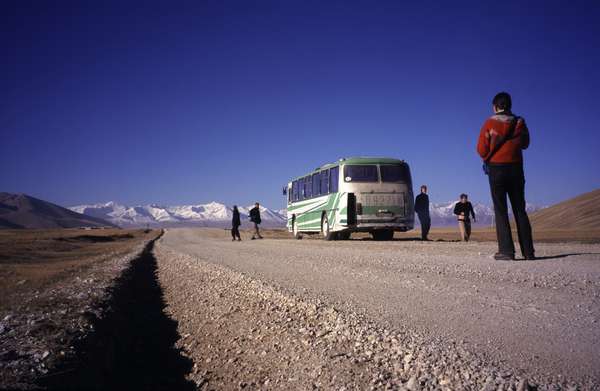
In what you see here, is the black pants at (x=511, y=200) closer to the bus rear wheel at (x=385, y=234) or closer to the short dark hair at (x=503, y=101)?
the short dark hair at (x=503, y=101)

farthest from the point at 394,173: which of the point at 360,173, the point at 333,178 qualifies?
the point at 333,178

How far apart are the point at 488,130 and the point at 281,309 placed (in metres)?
4.14

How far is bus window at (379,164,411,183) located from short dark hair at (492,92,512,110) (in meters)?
12.8

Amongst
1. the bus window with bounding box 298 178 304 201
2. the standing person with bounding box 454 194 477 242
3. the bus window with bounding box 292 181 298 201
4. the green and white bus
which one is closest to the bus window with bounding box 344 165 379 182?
the green and white bus

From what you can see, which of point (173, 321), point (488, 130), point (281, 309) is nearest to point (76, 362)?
point (281, 309)

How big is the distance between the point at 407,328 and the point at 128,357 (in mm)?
3581

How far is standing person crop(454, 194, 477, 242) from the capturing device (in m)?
17.4

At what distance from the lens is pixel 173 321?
6.74 m

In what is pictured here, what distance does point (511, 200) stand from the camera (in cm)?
685

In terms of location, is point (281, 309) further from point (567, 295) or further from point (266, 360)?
point (567, 295)

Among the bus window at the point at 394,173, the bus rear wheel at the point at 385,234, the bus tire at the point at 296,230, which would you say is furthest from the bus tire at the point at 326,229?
the bus tire at the point at 296,230

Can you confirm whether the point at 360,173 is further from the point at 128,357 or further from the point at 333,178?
the point at 128,357

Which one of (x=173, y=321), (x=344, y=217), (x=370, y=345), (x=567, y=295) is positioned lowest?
(x=173, y=321)

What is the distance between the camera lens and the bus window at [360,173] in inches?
768
